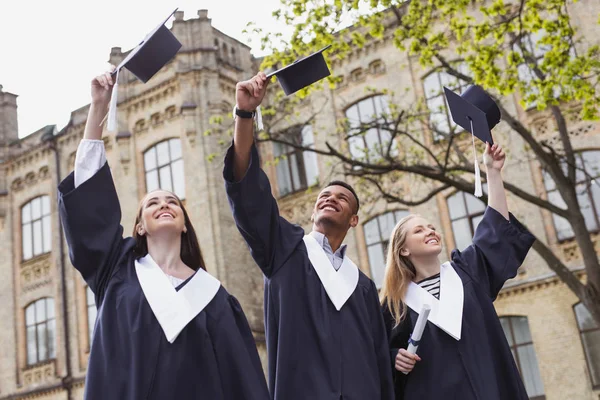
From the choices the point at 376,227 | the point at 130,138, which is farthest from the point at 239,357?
the point at 130,138

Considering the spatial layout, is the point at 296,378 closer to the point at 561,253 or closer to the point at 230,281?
the point at 561,253

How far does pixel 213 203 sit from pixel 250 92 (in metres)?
16.2

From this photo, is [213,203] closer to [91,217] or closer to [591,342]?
[591,342]

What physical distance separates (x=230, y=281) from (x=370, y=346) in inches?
600

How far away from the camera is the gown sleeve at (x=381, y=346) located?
4.04m

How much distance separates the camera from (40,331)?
2277cm

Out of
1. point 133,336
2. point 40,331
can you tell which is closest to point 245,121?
point 133,336

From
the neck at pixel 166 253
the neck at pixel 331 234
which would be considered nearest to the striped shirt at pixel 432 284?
the neck at pixel 331 234

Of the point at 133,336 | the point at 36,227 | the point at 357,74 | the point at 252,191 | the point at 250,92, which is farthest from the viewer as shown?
the point at 36,227

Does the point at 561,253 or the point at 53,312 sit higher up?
the point at 53,312

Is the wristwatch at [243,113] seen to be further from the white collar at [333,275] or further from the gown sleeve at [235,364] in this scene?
the gown sleeve at [235,364]

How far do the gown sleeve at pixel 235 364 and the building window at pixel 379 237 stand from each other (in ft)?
47.8

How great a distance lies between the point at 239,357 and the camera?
348 cm

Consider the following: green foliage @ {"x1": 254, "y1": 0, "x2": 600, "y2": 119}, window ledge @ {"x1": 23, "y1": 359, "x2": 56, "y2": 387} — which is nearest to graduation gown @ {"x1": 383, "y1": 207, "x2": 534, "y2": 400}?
green foliage @ {"x1": 254, "y1": 0, "x2": 600, "y2": 119}
